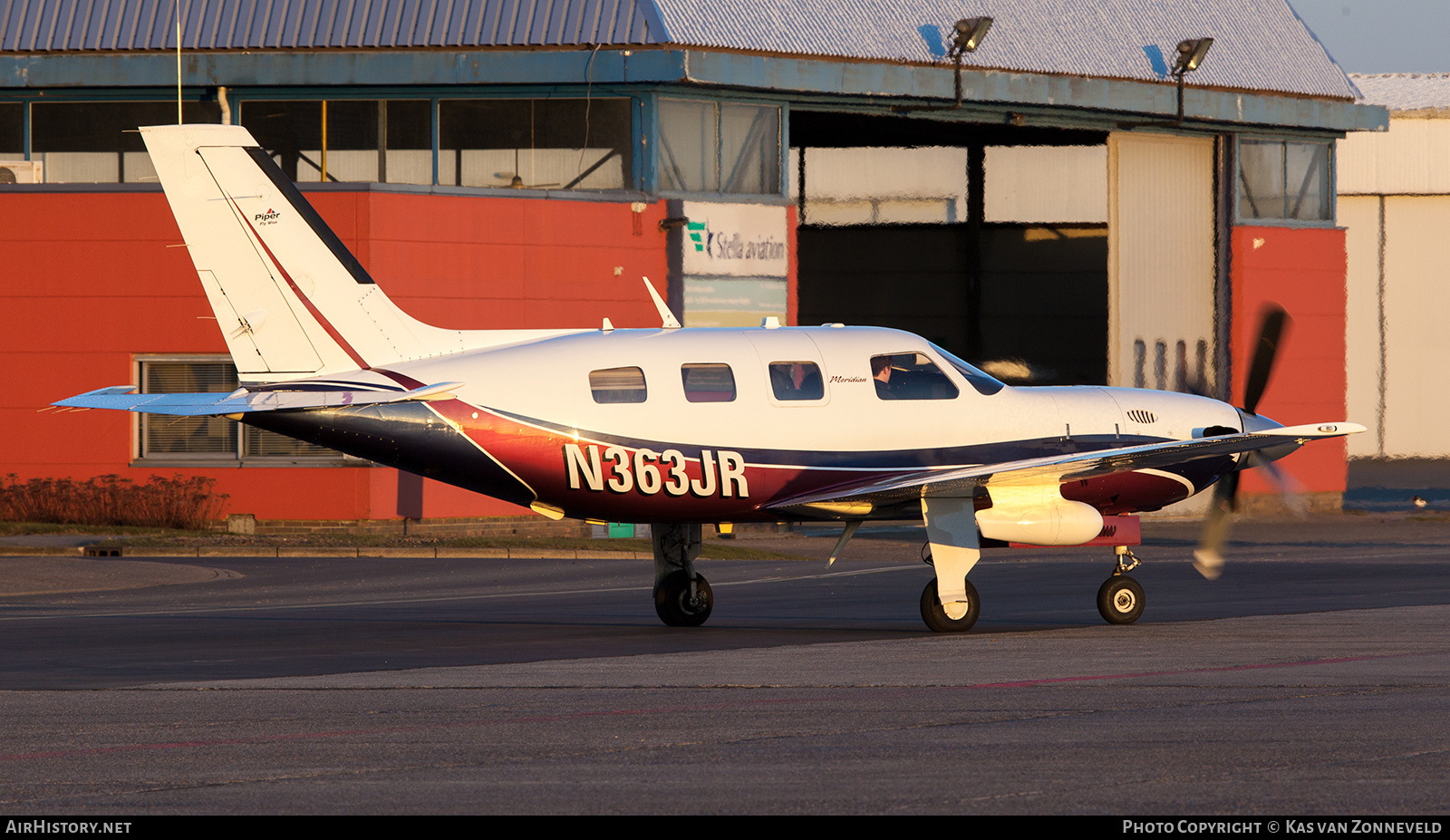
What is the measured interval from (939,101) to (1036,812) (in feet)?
106

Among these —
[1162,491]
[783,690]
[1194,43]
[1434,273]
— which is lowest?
[783,690]

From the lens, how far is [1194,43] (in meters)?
42.2

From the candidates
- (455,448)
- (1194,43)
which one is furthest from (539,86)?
(455,448)

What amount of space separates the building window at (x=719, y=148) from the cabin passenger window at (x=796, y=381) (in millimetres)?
18606

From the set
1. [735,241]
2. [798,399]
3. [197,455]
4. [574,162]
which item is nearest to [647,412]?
[798,399]

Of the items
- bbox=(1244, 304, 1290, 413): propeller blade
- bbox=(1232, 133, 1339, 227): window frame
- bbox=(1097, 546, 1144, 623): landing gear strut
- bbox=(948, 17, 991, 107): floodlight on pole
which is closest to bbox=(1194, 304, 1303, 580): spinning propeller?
bbox=(1244, 304, 1290, 413): propeller blade

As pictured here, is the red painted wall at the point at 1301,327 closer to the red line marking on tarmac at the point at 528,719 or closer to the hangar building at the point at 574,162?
the hangar building at the point at 574,162

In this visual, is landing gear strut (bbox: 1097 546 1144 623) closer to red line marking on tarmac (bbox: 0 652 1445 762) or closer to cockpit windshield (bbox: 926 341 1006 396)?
cockpit windshield (bbox: 926 341 1006 396)

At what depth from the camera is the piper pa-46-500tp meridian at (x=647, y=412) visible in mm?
17875

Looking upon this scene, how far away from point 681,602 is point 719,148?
1952 cm

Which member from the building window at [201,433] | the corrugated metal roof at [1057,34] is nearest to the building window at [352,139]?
the building window at [201,433]

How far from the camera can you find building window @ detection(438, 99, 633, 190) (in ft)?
Answer: 120

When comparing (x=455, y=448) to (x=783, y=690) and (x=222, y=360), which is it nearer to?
(x=783, y=690)
